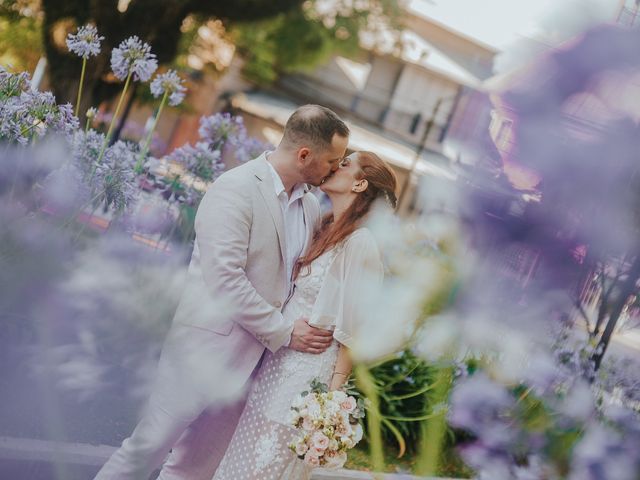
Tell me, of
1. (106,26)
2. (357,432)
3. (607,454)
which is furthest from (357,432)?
(106,26)

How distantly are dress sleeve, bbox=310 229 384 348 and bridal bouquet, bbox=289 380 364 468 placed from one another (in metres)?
0.21

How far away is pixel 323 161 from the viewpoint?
2.28 m

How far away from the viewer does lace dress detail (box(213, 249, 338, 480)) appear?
227cm

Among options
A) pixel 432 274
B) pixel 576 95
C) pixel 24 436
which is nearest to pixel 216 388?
pixel 24 436

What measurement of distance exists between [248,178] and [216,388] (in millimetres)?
710

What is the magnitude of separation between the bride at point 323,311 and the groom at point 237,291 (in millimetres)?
55

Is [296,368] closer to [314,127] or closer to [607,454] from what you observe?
[314,127]

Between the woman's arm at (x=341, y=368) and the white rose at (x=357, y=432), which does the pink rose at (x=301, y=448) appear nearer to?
the white rose at (x=357, y=432)

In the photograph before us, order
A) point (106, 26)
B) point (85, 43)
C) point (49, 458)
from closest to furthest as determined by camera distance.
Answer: point (85, 43)
point (49, 458)
point (106, 26)

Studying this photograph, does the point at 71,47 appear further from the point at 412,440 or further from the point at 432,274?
the point at 412,440

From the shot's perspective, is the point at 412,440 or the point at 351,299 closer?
the point at 351,299

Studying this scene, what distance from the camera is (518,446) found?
1036mm

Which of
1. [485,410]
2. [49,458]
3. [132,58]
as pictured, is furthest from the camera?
[49,458]

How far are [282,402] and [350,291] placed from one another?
1.39ft
